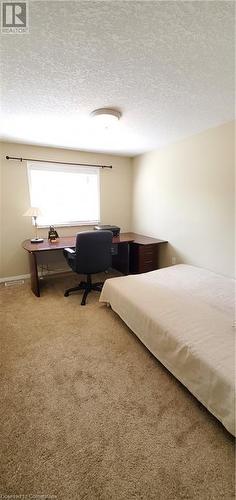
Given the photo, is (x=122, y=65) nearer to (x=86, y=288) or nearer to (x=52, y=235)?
(x=86, y=288)

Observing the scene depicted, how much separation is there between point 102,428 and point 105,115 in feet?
8.37

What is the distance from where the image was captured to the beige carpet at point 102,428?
1007 mm

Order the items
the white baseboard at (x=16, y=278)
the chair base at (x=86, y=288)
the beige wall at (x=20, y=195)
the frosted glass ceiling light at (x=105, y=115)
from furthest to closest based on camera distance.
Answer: the white baseboard at (x=16, y=278)
the beige wall at (x=20, y=195)
the chair base at (x=86, y=288)
the frosted glass ceiling light at (x=105, y=115)

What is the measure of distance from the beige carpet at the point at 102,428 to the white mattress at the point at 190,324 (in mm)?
153

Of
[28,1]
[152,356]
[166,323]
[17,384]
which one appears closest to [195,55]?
[28,1]

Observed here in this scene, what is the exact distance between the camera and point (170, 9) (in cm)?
103

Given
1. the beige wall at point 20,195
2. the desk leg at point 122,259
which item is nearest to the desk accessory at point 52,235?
the beige wall at point 20,195

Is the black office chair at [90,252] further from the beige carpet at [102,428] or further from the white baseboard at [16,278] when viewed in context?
the white baseboard at [16,278]

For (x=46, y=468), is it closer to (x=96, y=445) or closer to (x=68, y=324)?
(x=96, y=445)

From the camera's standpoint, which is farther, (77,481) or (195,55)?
(195,55)

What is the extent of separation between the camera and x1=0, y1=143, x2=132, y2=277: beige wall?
10.9 feet

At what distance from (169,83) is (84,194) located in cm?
256

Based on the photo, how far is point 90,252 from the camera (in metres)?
2.68

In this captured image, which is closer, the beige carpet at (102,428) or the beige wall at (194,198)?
the beige carpet at (102,428)
